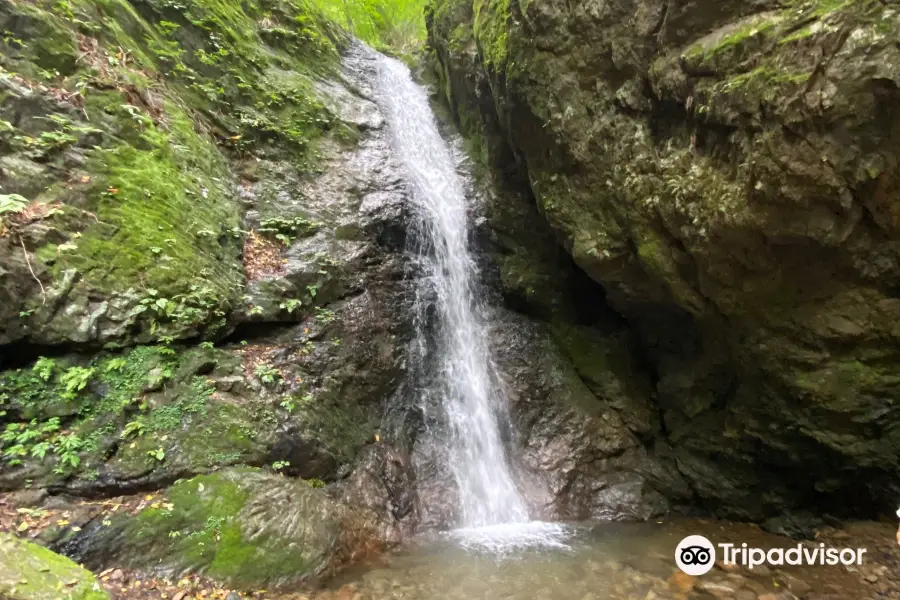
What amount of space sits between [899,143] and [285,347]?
675 cm

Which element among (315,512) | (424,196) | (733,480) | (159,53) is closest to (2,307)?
(315,512)

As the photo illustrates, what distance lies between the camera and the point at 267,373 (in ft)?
19.8

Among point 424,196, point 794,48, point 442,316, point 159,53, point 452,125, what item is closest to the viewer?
point 794,48

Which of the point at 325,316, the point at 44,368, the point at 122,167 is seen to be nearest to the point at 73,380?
the point at 44,368

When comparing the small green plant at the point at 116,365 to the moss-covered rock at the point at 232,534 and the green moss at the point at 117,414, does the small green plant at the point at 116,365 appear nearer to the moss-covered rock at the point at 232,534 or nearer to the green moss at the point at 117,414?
the green moss at the point at 117,414

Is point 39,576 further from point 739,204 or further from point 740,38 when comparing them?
point 740,38

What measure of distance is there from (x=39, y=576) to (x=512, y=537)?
4.85 meters

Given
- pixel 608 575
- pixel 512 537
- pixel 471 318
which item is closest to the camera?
pixel 608 575

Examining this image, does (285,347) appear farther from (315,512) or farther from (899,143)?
(899,143)

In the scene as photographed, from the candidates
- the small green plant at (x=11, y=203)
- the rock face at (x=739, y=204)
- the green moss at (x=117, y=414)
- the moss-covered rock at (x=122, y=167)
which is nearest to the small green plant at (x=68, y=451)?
the green moss at (x=117, y=414)

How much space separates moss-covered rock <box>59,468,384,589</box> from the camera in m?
4.18

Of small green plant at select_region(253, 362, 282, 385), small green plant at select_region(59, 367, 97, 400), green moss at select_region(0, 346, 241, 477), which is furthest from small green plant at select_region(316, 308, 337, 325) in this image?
small green plant at select_region(59, 367, 97, 400)

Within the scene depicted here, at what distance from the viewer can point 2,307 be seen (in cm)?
469

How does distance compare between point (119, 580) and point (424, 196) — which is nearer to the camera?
point (119, 580)
